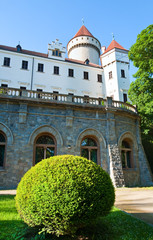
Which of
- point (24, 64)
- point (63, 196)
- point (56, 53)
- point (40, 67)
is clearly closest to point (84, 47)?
point (56, 53)

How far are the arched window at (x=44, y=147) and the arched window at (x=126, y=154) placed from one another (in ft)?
21.5

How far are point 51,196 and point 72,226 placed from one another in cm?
83

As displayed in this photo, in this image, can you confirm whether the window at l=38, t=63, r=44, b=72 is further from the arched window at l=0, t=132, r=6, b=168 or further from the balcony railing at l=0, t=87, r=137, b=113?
the arched window at l=0, t=132, r=6, b=168

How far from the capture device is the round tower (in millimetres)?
33812

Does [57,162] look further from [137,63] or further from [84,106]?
[137,63]

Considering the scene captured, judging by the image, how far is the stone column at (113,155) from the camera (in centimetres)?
1411

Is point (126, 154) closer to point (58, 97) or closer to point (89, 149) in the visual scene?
point (89, 149)

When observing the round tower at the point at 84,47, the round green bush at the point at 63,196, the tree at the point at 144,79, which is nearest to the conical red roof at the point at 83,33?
the round tower at the point at 84,47

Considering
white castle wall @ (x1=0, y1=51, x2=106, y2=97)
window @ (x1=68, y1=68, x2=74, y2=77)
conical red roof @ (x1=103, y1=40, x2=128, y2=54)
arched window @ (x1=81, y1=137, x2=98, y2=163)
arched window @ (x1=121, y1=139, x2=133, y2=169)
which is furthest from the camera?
conical red roof @ (x1=103, y1=40, x2=128, y2=54)

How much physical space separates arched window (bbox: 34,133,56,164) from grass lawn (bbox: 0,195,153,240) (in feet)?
27.5

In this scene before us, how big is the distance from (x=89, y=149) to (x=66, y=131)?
103 inches

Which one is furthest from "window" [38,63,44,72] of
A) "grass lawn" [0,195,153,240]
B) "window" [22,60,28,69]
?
"grass lawn" [0,195,153,240]

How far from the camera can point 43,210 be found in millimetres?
3775

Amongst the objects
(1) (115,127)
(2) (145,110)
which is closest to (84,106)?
(1) (115,127)
